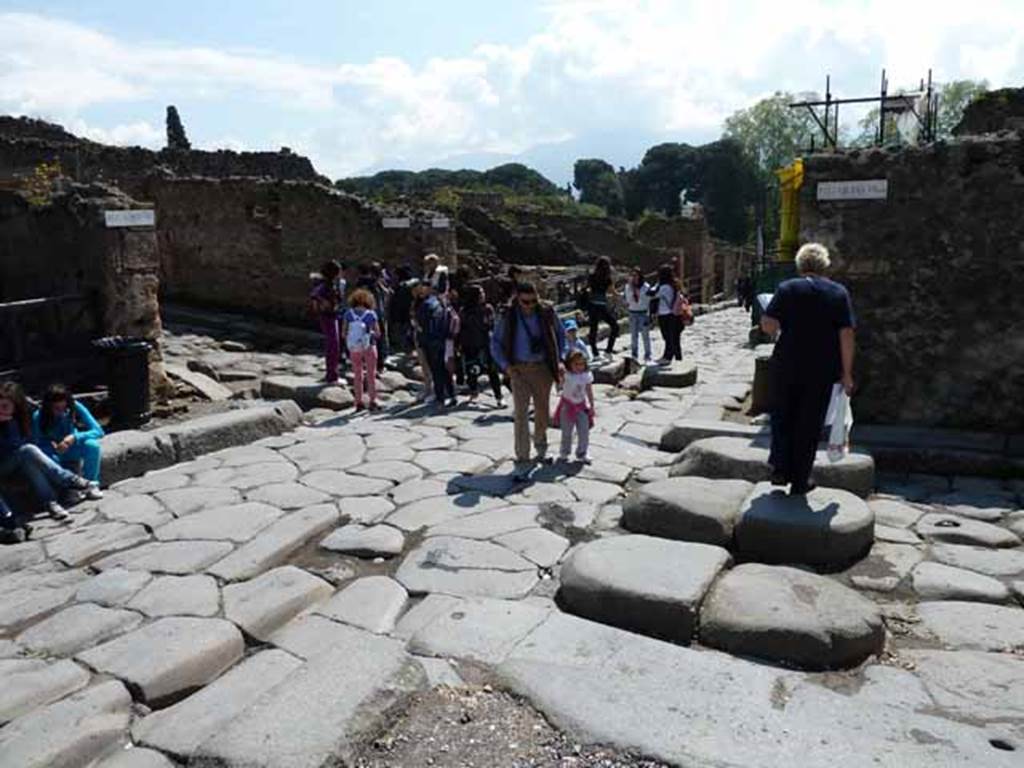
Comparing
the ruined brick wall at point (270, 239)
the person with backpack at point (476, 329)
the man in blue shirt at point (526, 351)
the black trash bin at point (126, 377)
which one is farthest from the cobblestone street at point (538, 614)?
the ruined brick wall at point (270, 239)

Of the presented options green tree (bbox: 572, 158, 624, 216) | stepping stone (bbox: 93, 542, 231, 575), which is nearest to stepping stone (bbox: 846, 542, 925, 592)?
stepping stone (bbox: 93, 542, 231, 575)

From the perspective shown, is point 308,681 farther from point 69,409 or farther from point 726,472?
point 69,409

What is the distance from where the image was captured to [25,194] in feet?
30.9

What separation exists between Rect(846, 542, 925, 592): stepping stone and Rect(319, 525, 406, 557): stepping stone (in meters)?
2.42

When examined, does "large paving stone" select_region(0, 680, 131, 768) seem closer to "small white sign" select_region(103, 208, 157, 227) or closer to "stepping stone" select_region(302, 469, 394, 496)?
"stepping stone" select_region(302, 469, 394, 496)

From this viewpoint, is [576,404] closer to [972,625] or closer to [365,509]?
[365,509]

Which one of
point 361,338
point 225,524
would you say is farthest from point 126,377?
point 225,524

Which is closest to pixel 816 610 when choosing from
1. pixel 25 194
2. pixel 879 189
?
pixel 879 189

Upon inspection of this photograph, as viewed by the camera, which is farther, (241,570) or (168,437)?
(168,437)

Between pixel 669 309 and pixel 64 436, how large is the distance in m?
7.17

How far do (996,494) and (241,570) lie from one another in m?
4.62

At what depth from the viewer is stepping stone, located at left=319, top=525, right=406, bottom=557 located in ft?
15.9

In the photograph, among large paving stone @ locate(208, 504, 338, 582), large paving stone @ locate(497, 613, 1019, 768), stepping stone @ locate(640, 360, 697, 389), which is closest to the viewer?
large paving stone @ locate(497, 613, 1019, 768)

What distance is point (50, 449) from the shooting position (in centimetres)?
602
